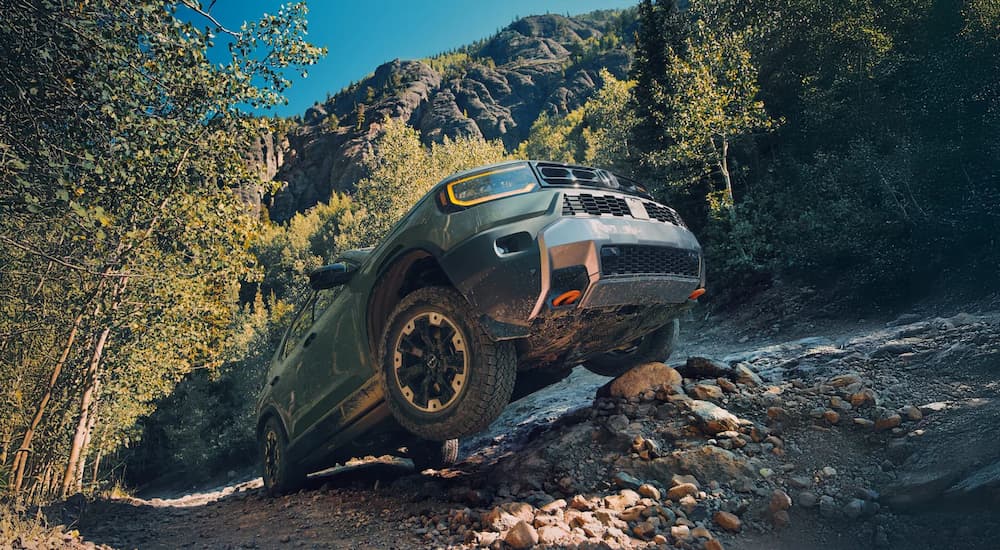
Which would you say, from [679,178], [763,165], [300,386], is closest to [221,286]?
[300,386]

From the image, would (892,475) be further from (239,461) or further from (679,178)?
(239,461)

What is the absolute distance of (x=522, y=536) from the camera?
2.58m

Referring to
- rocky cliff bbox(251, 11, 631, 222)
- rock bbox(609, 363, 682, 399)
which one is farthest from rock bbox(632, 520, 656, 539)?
rocky cliff bbox(251, 11, 631, 222)

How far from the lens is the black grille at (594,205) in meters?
3.05

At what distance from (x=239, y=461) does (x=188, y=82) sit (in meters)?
30.9

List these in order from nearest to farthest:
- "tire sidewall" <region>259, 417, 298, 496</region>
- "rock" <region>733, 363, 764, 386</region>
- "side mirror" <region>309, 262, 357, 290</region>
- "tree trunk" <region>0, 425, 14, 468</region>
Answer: "side mirror" <region>309, 262, 357, 290</region>
"rock" <region>733, 363, 764, 386</region>
"tire sidewall" <region>259, 417, 298, 496</region>
"tree trunk" <region>0, 425, 14, 468</region>

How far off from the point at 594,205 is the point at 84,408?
363 inches

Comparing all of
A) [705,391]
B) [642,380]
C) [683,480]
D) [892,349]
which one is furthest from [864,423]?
[892,349]

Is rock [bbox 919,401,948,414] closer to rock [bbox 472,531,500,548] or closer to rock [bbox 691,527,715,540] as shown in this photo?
rock [bbox 691,527,715,540]

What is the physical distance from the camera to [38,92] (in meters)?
3.73

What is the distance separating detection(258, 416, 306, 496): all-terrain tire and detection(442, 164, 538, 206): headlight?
10.3ft

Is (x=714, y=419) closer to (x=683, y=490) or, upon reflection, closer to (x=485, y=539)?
(x=683, y=490)

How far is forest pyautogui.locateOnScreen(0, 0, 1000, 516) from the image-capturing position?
4043 millimetres

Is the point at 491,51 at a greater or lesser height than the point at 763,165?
greater
